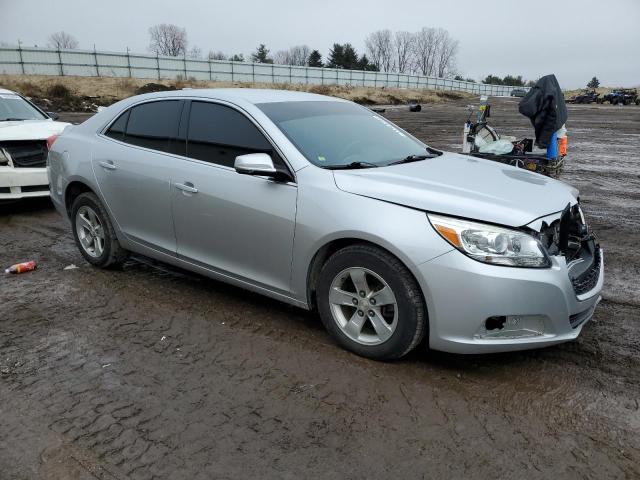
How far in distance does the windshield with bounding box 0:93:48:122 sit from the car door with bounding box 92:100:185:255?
4711mm

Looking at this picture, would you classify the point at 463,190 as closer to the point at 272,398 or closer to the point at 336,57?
the point at 272,398

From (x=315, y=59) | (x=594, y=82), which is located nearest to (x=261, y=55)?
(x=315, y=59)

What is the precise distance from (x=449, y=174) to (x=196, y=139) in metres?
1.94

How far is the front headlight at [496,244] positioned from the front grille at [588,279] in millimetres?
351

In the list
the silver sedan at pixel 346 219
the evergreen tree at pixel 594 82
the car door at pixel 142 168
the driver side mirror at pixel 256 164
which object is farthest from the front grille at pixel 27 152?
the evergreen tree at pixel 594 82

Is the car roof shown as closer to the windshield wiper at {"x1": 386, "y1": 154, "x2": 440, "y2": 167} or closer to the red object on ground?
the windshield wiper at {"x1": 386, "y1": 154, "x2": 440, "y2": 167}

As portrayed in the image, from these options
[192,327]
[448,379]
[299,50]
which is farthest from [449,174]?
[299,50]

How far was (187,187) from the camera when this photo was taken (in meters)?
4.08

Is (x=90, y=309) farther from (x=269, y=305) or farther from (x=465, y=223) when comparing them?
(x=465, y=223)

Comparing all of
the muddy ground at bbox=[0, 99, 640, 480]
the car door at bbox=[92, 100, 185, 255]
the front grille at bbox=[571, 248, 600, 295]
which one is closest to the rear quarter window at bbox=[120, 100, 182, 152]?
the car door at bbox=[92, 100, 185, 255]

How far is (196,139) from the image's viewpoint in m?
4.20

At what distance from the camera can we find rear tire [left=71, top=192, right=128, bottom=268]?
4.96 meters

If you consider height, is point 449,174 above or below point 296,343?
above

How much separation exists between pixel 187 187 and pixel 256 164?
0.82m
